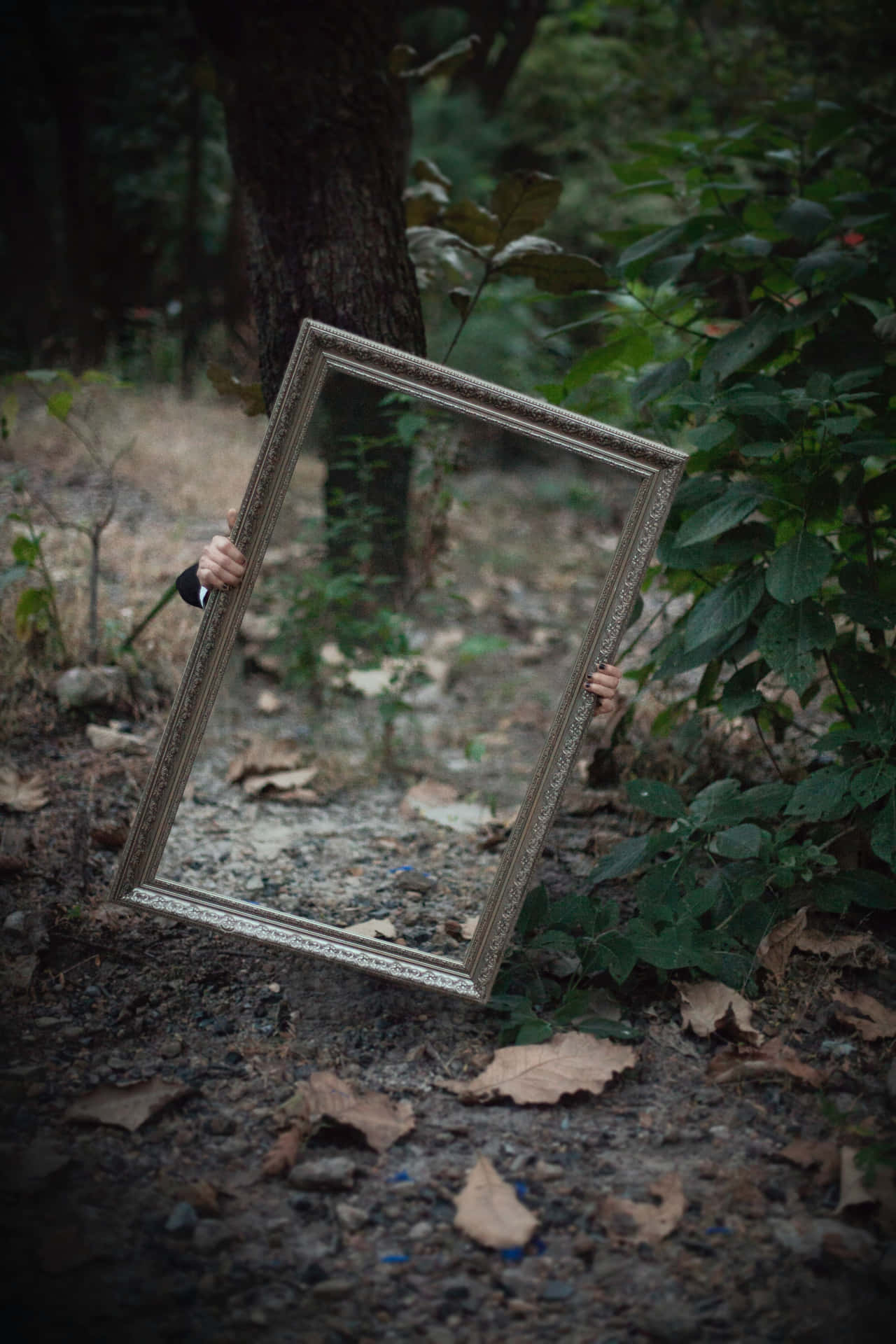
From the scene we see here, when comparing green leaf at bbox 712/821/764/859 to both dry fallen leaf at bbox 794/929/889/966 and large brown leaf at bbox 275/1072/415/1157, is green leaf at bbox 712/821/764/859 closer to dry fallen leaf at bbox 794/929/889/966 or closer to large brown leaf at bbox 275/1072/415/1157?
dry fallen leaf at bbox 794/929/889/966

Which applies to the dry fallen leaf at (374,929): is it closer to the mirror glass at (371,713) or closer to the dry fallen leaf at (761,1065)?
the mirror glass at (371,713)

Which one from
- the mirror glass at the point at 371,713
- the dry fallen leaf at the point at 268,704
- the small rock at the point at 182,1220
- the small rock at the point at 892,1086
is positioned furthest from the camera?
the dry fallen leaf at the point at 268,704

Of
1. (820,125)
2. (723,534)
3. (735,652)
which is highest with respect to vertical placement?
(820,125)

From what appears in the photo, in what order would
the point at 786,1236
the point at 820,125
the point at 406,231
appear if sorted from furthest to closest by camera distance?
the point at 406,231, the point at 820,125, the point at 786,1236

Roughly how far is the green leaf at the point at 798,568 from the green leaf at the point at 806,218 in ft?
2.25

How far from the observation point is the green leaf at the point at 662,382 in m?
2.01

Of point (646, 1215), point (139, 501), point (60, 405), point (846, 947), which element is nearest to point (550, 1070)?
point (646, 1215)

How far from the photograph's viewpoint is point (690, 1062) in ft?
5.37

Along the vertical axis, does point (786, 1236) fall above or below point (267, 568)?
below

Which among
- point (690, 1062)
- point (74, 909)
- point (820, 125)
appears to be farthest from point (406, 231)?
point (690, 1062)

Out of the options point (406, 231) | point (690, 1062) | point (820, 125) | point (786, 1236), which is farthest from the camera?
point (406, 231)

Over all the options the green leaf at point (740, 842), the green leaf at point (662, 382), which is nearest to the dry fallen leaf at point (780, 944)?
the green leaf at point (740, 842)

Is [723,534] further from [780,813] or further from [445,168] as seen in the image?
[445,168]

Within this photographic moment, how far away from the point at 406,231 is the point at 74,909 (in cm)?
177
